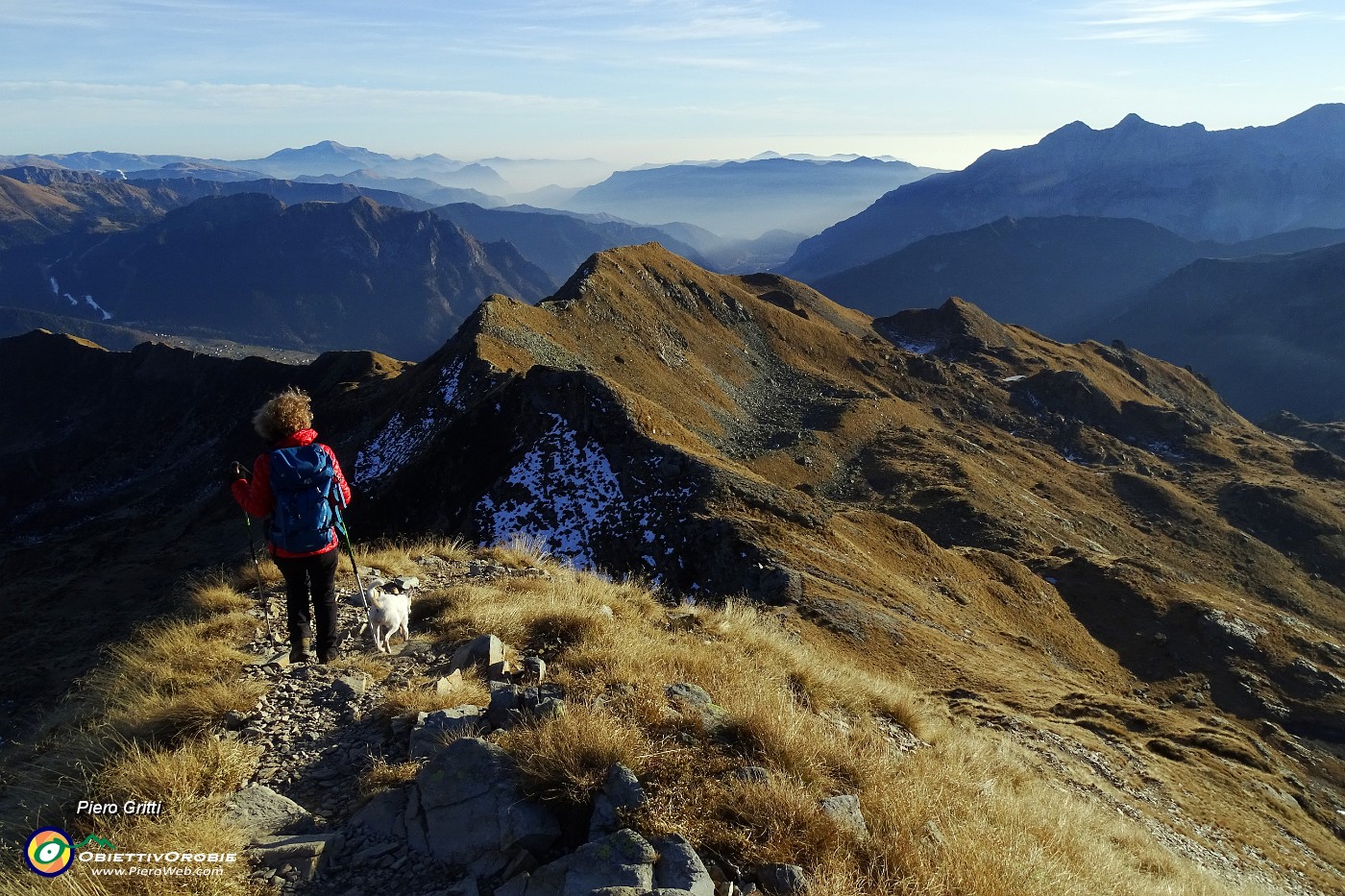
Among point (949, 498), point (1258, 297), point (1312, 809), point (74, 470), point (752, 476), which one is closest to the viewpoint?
point (1312, 809)

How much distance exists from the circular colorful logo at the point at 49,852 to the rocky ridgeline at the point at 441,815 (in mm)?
765

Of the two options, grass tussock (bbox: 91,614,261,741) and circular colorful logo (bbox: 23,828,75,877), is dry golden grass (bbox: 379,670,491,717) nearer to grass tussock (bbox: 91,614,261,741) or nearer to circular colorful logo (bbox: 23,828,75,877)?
grass tussock (bbox: 91,614,261,741)

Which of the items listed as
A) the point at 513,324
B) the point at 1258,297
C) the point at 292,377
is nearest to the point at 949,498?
the point at 513,324

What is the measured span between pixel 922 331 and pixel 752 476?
59.1 m

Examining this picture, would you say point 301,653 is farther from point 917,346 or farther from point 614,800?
point 917,346

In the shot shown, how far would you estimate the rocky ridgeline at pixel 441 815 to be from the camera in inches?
147

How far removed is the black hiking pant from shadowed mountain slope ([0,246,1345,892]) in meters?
11.0

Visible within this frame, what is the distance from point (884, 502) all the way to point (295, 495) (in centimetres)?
3388

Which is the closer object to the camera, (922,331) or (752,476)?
(752,476)

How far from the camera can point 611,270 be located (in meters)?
49.7

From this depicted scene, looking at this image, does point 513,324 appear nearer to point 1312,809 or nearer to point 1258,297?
point 1312,809

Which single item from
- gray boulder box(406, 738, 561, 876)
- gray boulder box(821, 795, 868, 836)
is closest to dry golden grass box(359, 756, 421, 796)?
gray boulder box(406, 738, 561, 876)

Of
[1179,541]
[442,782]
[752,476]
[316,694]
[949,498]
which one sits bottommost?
[1179,541]

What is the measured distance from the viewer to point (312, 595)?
646 cm
